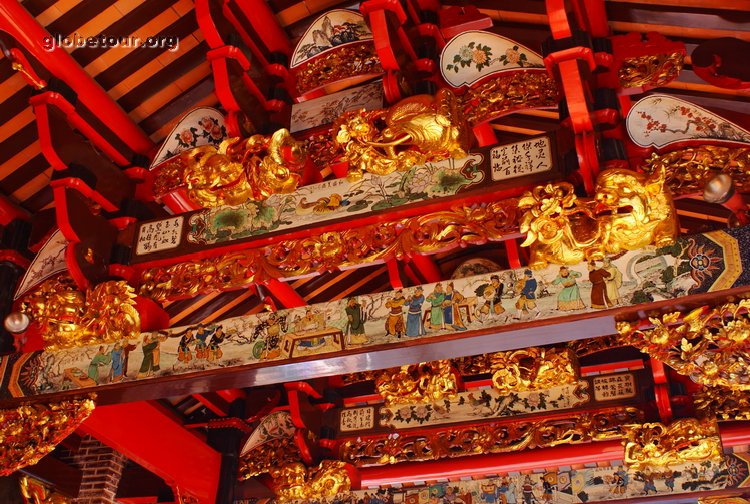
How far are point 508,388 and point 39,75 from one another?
3501 mm

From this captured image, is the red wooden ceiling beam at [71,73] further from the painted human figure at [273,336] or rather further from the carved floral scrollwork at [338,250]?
the painted human figure at [273,336]

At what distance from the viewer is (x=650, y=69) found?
419cm

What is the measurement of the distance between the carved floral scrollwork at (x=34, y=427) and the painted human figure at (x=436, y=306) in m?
1.99

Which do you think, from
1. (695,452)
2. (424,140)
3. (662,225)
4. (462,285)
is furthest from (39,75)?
(695,452)

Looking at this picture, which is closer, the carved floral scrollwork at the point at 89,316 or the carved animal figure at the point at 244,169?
the carved animal figure at the point at 244,169

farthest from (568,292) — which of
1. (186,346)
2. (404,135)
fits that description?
(186,346)

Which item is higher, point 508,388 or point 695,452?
point 508,388

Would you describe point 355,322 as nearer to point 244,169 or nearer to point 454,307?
point 454,307

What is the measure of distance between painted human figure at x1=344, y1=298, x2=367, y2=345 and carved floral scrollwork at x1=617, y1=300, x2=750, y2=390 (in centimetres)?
120

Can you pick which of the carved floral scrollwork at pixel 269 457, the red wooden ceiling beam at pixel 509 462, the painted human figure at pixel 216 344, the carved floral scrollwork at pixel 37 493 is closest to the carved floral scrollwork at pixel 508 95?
the painted human figure at pixel 216 344

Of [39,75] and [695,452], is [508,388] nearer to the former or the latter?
[695,452]

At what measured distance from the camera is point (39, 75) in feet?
15.6

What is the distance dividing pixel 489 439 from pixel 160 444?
2.28 metres

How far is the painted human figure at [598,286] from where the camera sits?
3.77 metres
